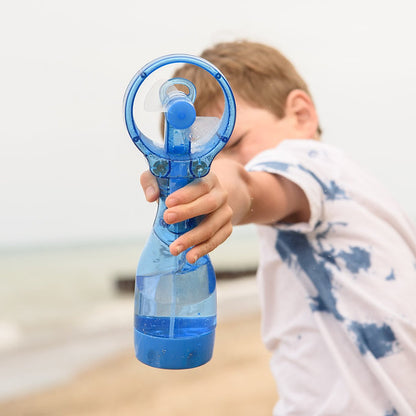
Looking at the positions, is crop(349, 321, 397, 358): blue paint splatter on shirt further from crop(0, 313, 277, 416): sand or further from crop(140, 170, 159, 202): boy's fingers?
crop(0, 313, 277, 416): sand

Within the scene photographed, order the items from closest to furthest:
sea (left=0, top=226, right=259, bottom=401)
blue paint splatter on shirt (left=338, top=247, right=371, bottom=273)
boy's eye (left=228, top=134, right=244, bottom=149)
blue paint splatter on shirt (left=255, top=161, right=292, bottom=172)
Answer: blue paint splatter on shirt (left=255, top=161, right=292, bottom=172), blue paint splatter on shirt (left=338, top=247, right=371, bottom=273), boy's eye (left=228, top=134, right=244, bottom=149), sea (left=0, top=226, right=259, bottom=401)

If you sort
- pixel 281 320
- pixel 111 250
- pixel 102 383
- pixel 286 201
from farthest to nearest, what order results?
pixel 111 250 → pixel 102 383 → pixel 281 320 → pixel 286 201

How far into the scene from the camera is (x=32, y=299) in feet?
22.5

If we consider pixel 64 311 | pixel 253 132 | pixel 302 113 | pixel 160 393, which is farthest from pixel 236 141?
pixel 64 311

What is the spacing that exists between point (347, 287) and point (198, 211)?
1.71 feet

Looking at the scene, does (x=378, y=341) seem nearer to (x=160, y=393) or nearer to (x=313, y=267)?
(x=313, y=267)

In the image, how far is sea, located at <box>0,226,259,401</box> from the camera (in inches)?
126

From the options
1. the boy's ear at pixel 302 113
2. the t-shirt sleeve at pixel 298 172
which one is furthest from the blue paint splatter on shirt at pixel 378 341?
the boy's ear at pixel 302 113

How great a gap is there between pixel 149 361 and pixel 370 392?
54 centimetres

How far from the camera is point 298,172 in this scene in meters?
0.85

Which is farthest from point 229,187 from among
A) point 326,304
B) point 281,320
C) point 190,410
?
point 190,410

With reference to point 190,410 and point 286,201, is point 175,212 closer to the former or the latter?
point 286,201

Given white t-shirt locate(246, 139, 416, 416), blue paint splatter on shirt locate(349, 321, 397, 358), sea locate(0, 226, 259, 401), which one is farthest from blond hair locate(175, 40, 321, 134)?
sea locate(0, 226, 259, 401)

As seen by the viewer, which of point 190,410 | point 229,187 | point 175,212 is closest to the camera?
point 175,212
